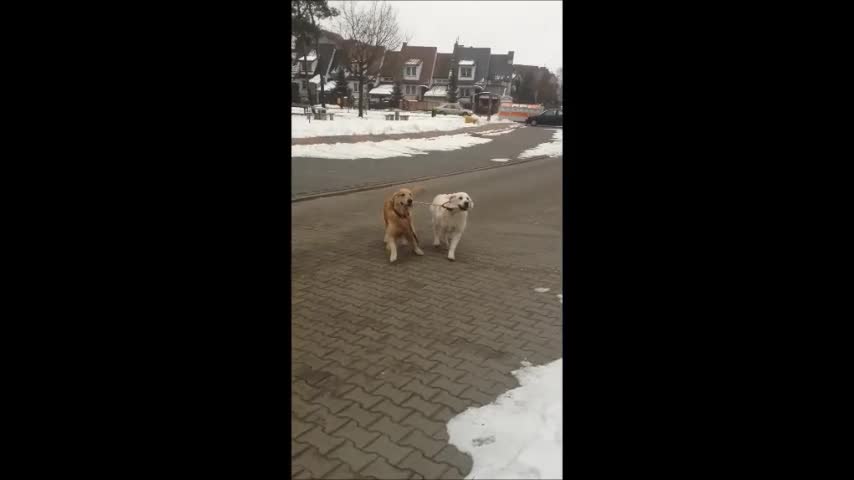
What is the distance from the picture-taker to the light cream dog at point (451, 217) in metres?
6.88

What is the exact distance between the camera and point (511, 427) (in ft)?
10.7

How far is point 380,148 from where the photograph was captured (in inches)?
784

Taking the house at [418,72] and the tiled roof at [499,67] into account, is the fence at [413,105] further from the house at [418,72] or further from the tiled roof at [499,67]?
the tiled roof at [499,67]

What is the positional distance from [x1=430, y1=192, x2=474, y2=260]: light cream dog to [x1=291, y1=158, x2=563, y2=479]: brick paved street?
0.69 feet

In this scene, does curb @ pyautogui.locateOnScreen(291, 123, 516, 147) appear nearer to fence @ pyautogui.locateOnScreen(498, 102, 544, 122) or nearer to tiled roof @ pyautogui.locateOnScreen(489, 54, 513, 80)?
fence @ pyautogui.locateOnScreen(498, 102, 544, 122)

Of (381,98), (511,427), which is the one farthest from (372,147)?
(381,98)

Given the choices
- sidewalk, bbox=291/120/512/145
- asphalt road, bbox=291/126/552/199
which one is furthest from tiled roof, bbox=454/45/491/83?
asphalt road, bbox=291/126/552/199

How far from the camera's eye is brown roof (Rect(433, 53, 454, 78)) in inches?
2281

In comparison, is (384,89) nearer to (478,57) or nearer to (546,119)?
(478,57)

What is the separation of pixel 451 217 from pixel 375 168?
8483mm

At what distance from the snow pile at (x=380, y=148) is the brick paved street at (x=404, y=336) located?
28.6 feet
